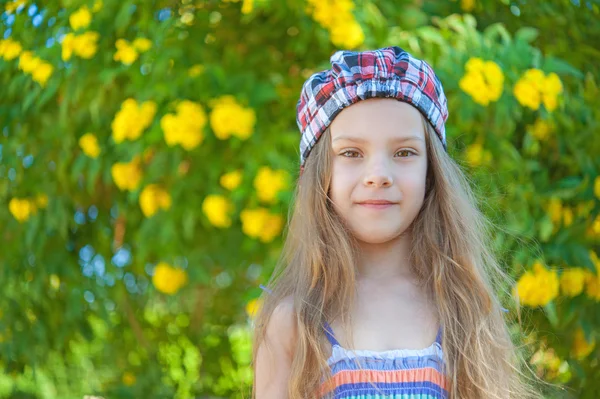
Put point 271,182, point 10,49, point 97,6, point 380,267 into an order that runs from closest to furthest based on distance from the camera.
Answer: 1. point 380,267
2. point 271,182
3. point 97,6
4. point 10,49

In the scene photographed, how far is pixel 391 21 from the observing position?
9.55ft

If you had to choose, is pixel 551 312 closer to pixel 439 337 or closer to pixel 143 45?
pixel 439 337

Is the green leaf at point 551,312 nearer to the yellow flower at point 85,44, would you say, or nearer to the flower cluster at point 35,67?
the yellow flower at point 85,44

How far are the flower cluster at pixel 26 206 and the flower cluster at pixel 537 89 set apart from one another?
5.19ft

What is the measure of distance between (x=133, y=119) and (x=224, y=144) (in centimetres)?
28

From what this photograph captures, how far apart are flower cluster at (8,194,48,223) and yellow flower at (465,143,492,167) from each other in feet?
4.63

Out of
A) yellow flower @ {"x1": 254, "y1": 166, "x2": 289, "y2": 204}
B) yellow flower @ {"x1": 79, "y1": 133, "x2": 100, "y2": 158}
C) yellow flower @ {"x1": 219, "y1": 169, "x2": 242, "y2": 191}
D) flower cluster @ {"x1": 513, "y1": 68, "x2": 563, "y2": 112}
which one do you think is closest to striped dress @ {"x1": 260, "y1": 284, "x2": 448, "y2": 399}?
Answer: yellow flower @ {"x1": 254, "y1": 166, "x2": 289, "y2": 204}

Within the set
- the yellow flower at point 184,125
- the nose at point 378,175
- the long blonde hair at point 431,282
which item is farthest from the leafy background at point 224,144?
the nose at point 378,175

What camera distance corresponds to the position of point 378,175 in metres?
1.73

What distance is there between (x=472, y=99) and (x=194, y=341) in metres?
1.58

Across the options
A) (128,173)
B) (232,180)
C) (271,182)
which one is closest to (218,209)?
(232,180)

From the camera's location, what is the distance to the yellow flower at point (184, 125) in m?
2.63

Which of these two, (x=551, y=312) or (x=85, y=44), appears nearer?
(x=551, y=312)

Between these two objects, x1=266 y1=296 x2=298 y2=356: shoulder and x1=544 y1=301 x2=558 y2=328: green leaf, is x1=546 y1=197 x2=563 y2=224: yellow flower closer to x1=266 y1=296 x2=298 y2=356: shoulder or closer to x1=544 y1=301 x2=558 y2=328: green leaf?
x1=544 y1=301 x2=558 y2=328: green leaf
